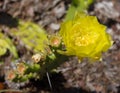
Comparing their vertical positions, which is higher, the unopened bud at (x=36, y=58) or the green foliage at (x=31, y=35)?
the unopened bud at (x=36, y=58)

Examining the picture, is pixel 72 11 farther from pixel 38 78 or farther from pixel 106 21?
pixel 38 78

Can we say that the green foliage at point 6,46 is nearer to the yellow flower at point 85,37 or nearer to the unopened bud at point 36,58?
the unopened bud at point 36,58

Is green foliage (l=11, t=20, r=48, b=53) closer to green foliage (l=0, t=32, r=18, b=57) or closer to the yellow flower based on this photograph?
green foliage (l=0, t=32, r=18, b=57)

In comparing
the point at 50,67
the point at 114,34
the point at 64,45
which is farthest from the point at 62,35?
the point at 114,34

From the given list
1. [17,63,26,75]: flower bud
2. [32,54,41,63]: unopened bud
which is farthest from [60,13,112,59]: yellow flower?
[17,63,26,75]: flower bud

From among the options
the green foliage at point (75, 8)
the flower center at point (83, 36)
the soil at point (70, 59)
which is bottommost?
the soil at point (70, 59)

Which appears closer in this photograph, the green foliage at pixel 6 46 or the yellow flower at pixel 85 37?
the yellow flower at pixel 85 37

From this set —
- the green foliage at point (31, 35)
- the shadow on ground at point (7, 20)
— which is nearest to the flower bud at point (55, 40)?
the green foliage at point (31, 35)
